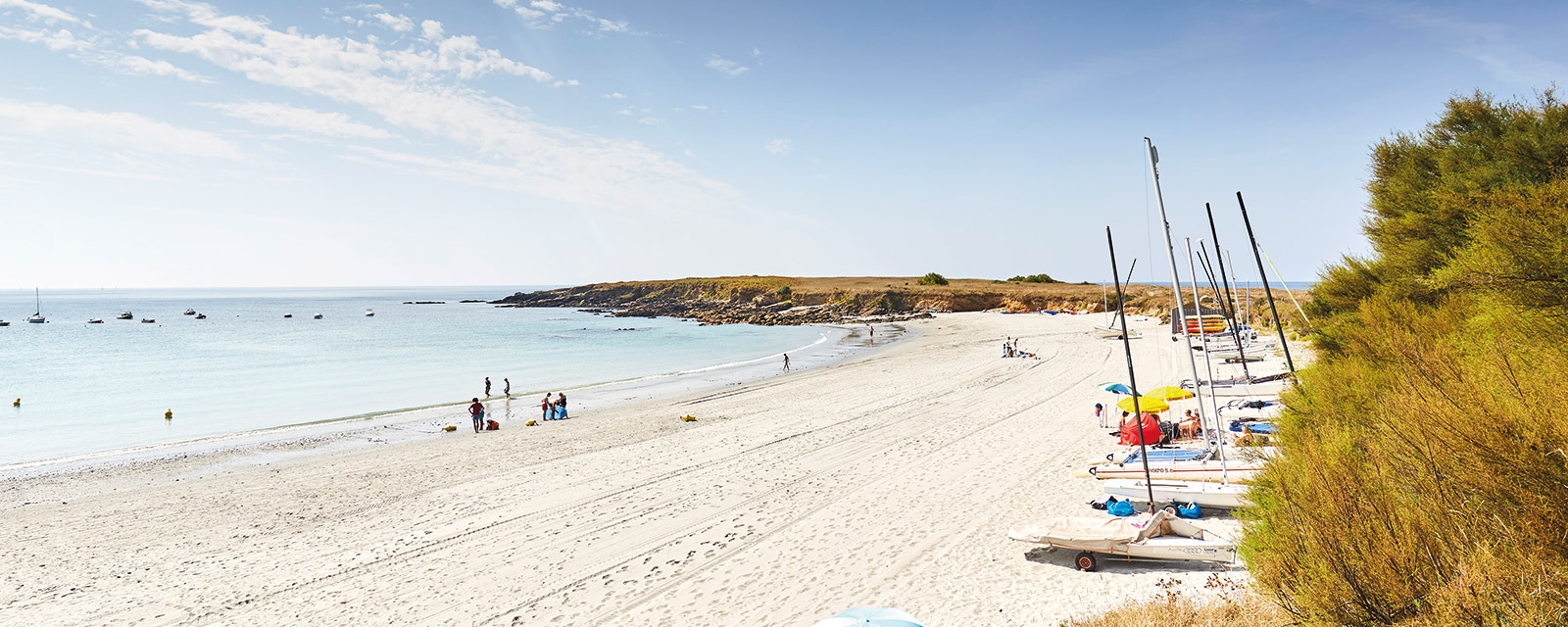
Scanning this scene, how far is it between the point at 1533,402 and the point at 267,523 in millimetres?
16891

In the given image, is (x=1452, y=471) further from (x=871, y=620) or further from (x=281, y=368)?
(x=281, y=368)

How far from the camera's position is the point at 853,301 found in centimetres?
8138

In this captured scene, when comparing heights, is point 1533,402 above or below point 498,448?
above

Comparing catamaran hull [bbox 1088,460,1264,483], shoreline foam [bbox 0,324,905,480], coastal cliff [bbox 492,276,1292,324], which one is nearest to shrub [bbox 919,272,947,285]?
coastal cliff [bbox 492,276,1292,324]

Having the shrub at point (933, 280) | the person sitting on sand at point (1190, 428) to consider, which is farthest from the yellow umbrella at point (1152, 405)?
the shrub at point (933, 280)

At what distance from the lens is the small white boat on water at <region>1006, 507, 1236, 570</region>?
8672mm

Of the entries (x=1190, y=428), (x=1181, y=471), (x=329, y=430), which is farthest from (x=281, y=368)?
(x=1181, y=471)

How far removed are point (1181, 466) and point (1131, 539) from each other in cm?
412

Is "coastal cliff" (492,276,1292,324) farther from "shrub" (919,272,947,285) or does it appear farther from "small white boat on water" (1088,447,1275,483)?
"small white boat on water" (1088,447,1275,483)

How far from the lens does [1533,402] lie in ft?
15.0

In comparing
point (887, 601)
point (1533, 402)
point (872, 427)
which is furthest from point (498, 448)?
point (1533, 402)

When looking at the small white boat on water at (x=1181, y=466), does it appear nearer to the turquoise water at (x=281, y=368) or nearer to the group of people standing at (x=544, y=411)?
the group of people standing at (x=544, y=411)

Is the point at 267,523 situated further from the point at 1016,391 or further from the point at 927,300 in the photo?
the point at 927,300

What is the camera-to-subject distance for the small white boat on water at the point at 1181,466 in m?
11.4
